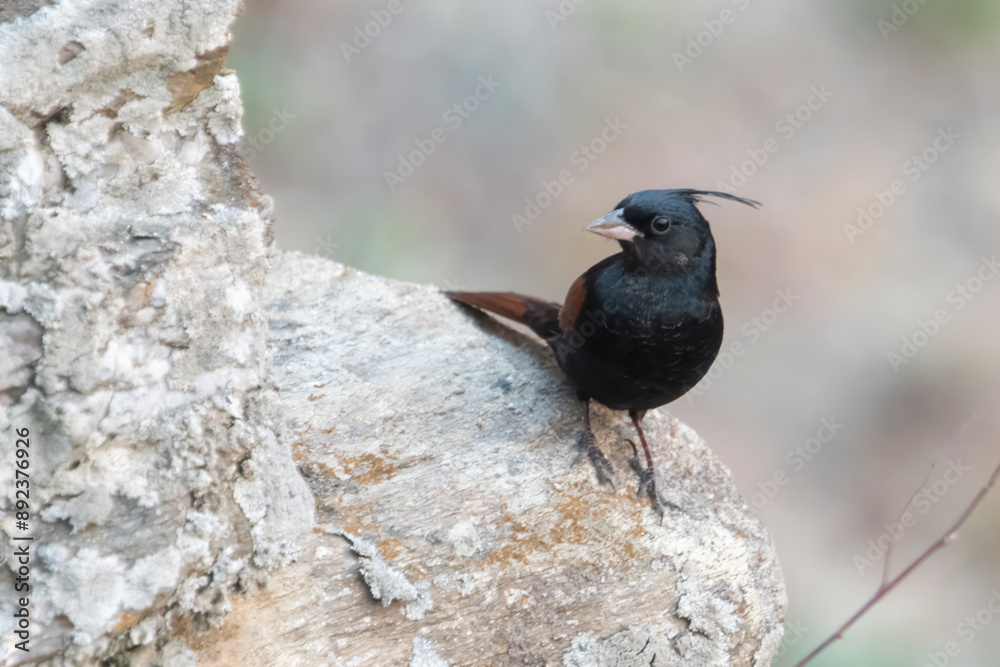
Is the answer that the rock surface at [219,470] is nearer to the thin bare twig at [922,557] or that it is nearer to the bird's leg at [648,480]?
the bird's leg at [648,480]

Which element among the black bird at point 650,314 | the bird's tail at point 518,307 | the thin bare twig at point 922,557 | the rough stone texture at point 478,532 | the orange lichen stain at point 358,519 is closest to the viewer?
the rough stone texture at point 478,532

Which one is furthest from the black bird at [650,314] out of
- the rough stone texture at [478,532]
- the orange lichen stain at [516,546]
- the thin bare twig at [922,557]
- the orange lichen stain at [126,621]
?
the orange lichen stain at [126,621]

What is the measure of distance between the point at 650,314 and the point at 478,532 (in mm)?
1035

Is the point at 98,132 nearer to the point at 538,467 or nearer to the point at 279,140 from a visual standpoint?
the point at 538,467

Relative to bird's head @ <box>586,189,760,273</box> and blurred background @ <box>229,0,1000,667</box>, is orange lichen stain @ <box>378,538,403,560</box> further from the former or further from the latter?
blurred background @ <box>229,0,1000,667</box>

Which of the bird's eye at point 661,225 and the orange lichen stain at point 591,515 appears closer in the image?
the orange lichen stain at point 591,515

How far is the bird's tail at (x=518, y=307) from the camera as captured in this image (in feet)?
11.9

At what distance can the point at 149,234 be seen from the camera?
6.28 feet

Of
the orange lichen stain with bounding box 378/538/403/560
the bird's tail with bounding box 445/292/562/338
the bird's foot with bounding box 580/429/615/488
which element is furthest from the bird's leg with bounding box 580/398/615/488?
the orange lichen stain with bounding box 378/538/403/560

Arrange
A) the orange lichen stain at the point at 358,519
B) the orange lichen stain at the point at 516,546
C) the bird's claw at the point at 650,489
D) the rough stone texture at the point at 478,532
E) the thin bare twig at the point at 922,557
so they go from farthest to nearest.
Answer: the bird's claw at the point at 650,489, the thin bare twig at the point at 922,557, the orange lichen stain at the point at 516,546, the orange lichen stain at the point at 358,519, the rough stone texture at the point at 478,532

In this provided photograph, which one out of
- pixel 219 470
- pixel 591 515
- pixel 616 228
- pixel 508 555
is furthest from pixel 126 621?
pixel 616 228

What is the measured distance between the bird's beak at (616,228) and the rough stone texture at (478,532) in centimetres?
67

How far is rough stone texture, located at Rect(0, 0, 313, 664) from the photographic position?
1.77 meters

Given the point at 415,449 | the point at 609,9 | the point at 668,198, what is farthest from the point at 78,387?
the point at 609,9
